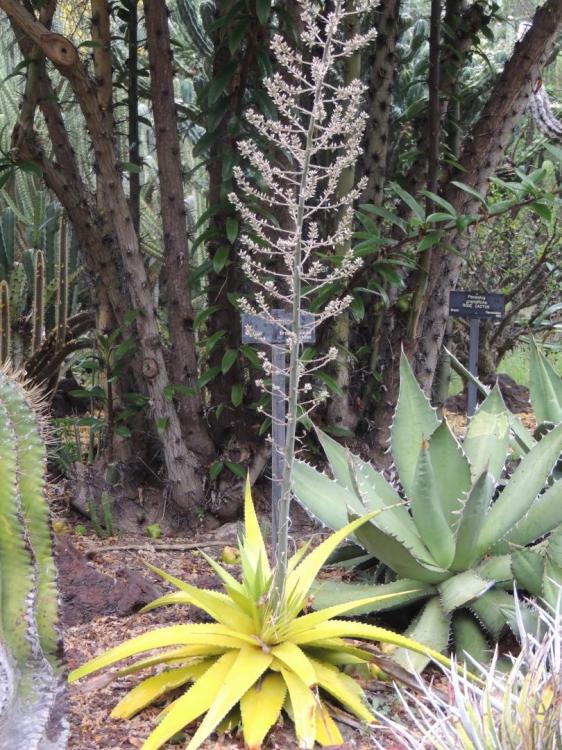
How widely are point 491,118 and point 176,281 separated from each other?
1.70 metres

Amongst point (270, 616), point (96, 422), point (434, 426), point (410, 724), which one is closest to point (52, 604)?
point (270, 616)

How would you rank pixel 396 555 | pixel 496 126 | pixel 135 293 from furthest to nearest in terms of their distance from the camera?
1. pixel 496 126
2. pixel 135 293
3. pixel 396 555

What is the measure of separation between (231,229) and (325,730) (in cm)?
222

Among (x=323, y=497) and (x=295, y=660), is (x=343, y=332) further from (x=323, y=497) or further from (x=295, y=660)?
(x=295, y=660)

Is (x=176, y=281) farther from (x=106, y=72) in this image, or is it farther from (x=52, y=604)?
(x=52, y=604)

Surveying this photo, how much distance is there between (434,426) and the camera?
10.5 feet

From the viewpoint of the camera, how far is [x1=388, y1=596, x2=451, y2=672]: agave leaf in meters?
2.49

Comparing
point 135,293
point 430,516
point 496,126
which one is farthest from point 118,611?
point 496,126

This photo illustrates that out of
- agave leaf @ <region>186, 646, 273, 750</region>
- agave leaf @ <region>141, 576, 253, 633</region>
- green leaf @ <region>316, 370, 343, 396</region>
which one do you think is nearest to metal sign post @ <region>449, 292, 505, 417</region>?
green leaf @ <region>316, 370, 343, 396</region>

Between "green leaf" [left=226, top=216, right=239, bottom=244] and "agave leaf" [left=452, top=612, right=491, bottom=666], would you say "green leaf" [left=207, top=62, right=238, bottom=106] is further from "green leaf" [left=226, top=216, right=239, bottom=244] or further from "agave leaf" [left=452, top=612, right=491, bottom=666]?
"agave leaf" [left=452, top=612, right=491, bottom=666]

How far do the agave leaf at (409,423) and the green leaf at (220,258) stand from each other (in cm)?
100

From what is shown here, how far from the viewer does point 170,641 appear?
2.24 meters

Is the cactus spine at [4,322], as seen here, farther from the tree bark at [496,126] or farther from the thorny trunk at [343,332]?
the tree bark at [496,126]

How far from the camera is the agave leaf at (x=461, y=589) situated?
2.53m
